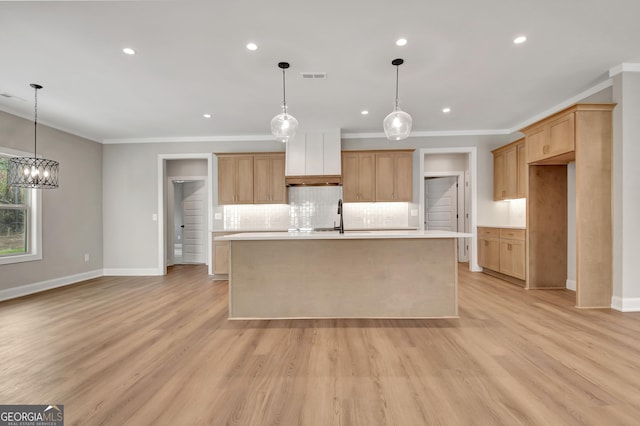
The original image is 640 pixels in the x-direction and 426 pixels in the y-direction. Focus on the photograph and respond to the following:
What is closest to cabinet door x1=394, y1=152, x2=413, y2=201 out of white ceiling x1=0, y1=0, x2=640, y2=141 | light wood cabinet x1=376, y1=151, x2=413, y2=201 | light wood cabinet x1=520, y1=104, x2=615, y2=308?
light wood cabinet x1=376, y1=151, x2=413, y2=201

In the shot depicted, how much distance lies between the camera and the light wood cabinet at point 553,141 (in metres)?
3.66

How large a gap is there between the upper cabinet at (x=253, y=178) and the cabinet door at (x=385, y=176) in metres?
1.91

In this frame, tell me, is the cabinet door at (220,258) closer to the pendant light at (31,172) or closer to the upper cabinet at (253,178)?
the upper cabinet at (253,178)

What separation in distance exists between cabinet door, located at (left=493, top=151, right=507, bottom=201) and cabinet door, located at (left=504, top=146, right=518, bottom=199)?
0.25 ft

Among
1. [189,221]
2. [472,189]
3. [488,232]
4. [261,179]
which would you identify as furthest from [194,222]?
[488,232]

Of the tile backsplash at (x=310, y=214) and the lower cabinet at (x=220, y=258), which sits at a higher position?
the tile backsplash at (x=310, y=214)

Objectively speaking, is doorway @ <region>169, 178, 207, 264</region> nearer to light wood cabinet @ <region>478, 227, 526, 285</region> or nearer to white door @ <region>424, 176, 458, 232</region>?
white door @ <region>424, 176, 458, 232</region>

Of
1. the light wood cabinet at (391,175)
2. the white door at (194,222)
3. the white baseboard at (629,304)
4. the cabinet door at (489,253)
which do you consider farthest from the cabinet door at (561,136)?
the white door at (194,222)

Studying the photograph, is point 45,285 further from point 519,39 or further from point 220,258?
point 519,39

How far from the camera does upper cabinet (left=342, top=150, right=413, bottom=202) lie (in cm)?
582

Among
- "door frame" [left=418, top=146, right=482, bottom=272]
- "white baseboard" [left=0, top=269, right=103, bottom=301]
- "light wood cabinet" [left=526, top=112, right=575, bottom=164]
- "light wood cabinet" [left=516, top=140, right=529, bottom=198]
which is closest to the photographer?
"light wood cabinet" [left=526, top=112, right=575, bottom=164]

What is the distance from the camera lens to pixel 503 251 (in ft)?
17.1

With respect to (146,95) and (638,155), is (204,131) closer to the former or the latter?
(146,95)

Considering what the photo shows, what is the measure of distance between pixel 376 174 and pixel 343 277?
309 centimetres
